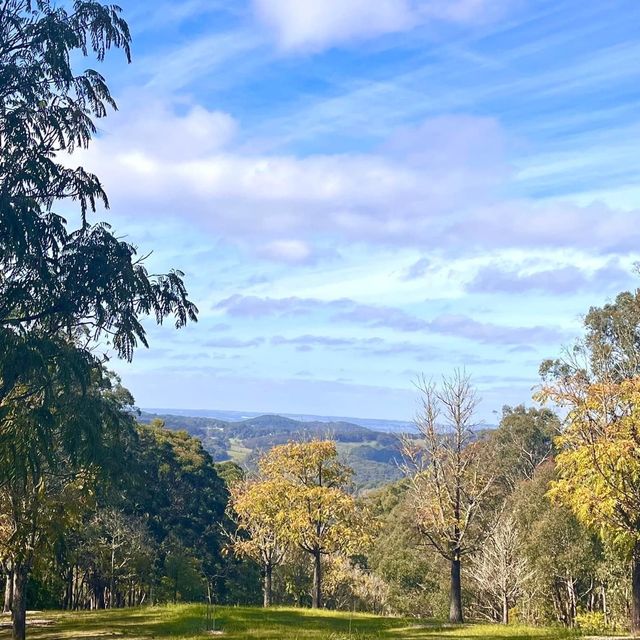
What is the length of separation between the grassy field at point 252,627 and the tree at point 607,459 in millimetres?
3115

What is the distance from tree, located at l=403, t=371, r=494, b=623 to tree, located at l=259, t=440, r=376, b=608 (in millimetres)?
3941

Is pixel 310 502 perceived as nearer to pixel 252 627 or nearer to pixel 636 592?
pixel 252 627

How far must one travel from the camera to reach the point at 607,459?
1739 cm

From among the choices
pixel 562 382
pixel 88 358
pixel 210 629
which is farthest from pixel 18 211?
pixel 562 382

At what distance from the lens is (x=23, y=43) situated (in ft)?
46.6

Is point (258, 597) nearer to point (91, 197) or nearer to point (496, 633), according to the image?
point (496, 633)

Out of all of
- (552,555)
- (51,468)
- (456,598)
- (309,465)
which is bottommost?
(552,555)

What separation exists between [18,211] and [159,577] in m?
36.0

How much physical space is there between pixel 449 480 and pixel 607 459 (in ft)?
28.2

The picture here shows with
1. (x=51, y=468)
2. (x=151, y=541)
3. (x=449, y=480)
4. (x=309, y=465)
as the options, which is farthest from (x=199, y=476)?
(x=51, y=468)

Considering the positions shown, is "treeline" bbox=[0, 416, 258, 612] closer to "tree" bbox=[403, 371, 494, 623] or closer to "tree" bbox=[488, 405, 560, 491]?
"tree" bbox=[403, 371, 494, 623]

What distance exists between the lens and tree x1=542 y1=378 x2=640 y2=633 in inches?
682

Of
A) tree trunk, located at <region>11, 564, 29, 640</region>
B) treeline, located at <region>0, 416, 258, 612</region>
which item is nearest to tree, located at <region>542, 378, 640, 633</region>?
tree trunk, located at <region>11, 564, 29, 640</region>

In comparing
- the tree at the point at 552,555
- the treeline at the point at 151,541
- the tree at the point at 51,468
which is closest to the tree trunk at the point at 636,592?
the tree at the point at 552,555
